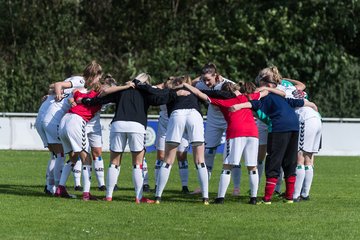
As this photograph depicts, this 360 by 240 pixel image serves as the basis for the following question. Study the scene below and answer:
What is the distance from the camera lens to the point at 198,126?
14414mm

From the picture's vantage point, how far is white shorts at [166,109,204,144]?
14320 millimetres

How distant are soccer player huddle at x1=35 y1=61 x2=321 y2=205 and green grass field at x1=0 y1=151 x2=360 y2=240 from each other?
423 mm

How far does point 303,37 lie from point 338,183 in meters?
19.0

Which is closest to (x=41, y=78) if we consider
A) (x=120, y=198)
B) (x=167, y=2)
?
(x=167, y=2)

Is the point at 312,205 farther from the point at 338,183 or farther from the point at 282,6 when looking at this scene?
the point at 282,6

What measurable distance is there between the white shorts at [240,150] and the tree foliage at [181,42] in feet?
70.7

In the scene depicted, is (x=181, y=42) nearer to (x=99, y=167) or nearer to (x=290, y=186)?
(x=99, y=167)

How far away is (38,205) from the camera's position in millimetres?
13891

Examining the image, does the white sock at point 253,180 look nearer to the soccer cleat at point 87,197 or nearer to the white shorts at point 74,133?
the soccer cleat at point 87,197

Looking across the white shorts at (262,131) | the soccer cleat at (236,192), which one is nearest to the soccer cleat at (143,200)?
the soccer cleat at (236,192)

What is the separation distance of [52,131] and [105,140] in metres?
13.7

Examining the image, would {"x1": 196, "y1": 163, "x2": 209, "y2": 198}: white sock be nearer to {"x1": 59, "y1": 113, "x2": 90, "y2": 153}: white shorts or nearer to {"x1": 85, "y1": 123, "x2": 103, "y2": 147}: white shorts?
{"x1": 59, "y1": 113, "x2": 90, "y2": 153}: white shorts

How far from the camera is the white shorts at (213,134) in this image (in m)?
16.1

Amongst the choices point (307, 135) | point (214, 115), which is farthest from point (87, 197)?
point (307, 135)
